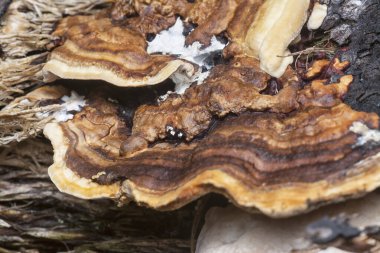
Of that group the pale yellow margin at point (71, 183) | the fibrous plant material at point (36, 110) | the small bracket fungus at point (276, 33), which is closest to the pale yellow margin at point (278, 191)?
the pale yellow margin at point (71, 183)

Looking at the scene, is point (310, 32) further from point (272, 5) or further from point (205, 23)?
point (205, 23)

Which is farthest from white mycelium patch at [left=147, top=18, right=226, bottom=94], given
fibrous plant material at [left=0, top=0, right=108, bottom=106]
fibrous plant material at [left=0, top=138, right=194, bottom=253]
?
fibrous plant material at [left=0, top=138, right=194, bottom=253]

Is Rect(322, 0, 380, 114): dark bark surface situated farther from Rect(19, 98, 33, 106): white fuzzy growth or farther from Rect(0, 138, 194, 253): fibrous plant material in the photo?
Rect(19, 98, 33, 106): white fuzzy growth

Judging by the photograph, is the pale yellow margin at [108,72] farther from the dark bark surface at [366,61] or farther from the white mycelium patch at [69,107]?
the dark bark surface at [366,61]

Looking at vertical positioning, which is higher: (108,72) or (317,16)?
(317,16)

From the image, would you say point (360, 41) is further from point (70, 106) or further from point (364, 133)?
point (70, 106)

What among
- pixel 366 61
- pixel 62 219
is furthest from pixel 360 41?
pixel 62 219

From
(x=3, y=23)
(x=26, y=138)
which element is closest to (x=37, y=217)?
(x=26, y=138)
